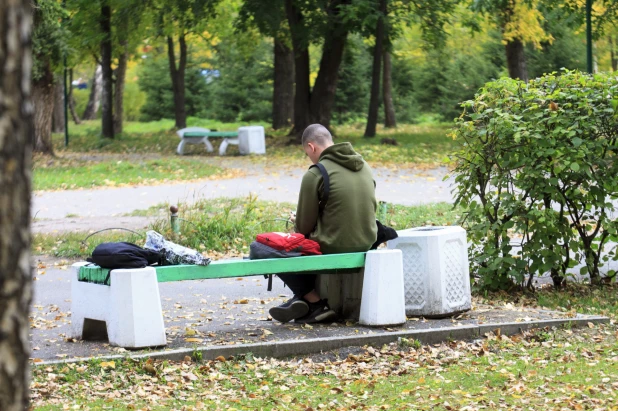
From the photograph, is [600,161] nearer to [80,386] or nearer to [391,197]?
[80,386]

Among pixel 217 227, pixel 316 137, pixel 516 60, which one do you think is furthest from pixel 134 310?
pixel 516 60

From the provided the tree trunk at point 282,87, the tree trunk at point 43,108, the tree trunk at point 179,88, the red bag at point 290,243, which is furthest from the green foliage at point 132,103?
the red bag at point 290,243

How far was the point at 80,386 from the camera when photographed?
5523 millimetres

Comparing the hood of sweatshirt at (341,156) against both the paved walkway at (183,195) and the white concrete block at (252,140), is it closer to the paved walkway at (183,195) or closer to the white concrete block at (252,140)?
the paved walkway at (183,195)

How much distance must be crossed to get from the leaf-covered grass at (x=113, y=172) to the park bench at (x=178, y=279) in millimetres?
11105

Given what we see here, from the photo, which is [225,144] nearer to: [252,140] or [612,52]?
[252,140]

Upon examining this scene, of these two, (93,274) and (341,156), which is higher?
(341,156)

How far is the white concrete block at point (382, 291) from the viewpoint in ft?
22.8

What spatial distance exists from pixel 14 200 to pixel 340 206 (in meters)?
4.83

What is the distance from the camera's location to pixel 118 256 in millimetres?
6309

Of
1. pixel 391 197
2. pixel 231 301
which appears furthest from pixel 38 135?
pixel 231 301

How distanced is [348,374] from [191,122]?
38.8m

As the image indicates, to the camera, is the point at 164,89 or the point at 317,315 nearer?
the point at 317,315

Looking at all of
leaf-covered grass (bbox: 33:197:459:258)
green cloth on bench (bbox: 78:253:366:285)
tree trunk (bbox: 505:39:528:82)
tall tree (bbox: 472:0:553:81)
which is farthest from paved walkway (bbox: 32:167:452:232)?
tree trunk (bbox: 505:39:528:82)
